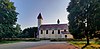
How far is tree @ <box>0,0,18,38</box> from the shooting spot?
152ft

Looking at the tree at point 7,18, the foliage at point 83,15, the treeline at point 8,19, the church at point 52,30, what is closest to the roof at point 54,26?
the church at point 52,30

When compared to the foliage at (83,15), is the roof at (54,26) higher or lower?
higher

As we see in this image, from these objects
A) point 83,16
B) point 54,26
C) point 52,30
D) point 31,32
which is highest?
point 54,26

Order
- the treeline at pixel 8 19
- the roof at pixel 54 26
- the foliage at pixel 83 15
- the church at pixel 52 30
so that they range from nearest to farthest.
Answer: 1. the foliage at pixel 83 15
2. the treeline at pixel 8 19
3. the church at pixel 52 30
4. the roof at pixel 54 26

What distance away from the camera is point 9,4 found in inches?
1902

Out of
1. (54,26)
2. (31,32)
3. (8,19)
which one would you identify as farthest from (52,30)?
(8,19)

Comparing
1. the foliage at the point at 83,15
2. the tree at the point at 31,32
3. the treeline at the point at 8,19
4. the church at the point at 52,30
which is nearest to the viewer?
the foliage at the point at 83,15

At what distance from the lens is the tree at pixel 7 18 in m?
46.4

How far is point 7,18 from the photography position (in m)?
47.2

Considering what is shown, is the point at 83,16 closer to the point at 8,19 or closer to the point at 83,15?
the point at 83,15

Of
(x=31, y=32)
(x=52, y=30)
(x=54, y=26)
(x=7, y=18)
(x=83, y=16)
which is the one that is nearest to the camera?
(x=83, y=16)

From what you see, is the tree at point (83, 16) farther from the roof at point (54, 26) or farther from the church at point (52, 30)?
the roof at point (54, 26)

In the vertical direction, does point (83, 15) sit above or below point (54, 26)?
below

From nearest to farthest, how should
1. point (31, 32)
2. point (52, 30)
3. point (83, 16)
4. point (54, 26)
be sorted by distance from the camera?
1. point (83, 16)
2. point (52, 30)
3. point (54, 26)
4. point (31, 32)
